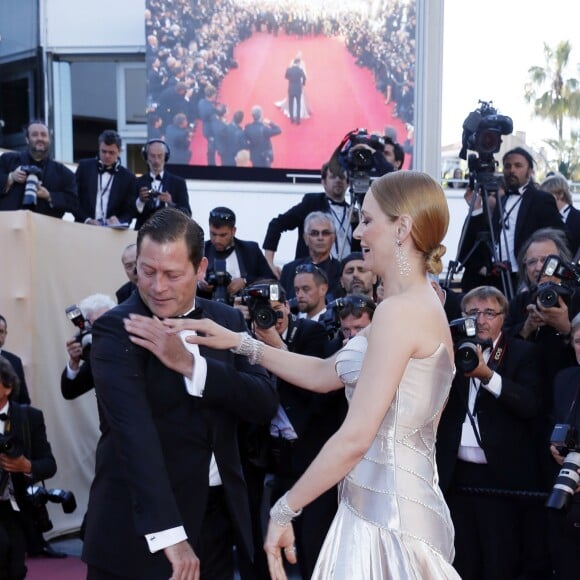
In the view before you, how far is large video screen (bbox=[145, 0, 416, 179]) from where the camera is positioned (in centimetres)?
1560

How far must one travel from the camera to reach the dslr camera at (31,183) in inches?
300

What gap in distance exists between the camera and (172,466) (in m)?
2.89

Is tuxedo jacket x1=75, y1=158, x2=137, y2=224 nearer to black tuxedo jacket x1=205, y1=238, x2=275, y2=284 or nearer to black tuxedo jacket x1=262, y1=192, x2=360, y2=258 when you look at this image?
black tuxedo jacket x1=262, y1=192, x2=360, y2=258

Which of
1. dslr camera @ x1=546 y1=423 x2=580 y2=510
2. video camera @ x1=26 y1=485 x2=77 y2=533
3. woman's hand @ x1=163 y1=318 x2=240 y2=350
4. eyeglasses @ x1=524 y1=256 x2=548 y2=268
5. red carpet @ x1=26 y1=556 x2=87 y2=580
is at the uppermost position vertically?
eyeglasses @ x1=524 y1=256 x2=548 y2=268

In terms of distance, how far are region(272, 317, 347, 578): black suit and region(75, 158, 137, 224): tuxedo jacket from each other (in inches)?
140

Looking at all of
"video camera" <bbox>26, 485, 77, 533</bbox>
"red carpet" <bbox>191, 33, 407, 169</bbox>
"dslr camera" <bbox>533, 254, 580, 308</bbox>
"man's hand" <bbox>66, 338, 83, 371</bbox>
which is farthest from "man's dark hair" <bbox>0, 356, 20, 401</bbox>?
"red carpet" <bbox>191, 33, 407, 169</bbox>

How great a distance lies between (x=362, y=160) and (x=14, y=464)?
2899 millimetres

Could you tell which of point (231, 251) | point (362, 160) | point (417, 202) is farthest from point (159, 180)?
point (417, 202)

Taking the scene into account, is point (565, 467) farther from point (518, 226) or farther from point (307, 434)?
point (518, 226)

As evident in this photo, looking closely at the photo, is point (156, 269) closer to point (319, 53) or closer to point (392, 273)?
point (392, 273)

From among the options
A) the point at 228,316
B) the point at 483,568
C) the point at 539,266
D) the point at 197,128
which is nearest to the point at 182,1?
the point at 197,128

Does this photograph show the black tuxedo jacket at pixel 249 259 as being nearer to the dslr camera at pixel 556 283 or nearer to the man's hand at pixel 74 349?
the man's hand at pixel 74 349

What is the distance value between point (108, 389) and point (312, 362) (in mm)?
636

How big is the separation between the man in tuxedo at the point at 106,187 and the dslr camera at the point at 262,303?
368cm
